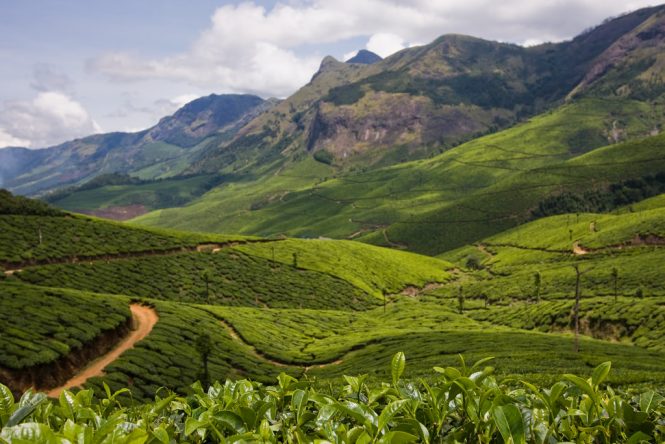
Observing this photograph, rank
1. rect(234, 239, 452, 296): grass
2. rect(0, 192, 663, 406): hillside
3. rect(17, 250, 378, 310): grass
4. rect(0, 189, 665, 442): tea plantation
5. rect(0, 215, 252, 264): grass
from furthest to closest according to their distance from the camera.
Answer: rect(234, 239, 452, 296): grass < rect(0, 215, 252, 264): grass < rect(17, 250, 378, 310): grass < rect(0, 192, 663, 406): hillside < rect(0, 189, 665, 442): tea plantation

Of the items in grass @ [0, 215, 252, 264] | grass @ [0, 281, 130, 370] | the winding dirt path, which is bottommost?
the winding dirt path

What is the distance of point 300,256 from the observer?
143500 millimetres

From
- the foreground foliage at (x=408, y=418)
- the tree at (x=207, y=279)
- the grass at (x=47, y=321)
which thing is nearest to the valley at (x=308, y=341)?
the foreground foliage at (x=408, y=418)

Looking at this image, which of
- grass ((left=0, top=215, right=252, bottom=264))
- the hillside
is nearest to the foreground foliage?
the hillside

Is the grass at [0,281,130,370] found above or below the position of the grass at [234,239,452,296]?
above

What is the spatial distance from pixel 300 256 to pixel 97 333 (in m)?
95.6

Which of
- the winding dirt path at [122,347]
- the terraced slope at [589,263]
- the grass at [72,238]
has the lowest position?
the terraced slope at [589,263]

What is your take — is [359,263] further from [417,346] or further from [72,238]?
[417,346]

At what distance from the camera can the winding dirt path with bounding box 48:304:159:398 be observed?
41.8m

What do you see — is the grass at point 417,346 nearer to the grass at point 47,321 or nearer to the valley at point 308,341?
the valley at point 308,341

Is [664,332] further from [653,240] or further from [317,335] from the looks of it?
[653,240]

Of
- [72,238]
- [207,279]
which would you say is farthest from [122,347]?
[72,238]

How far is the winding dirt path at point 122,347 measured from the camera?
137 ft

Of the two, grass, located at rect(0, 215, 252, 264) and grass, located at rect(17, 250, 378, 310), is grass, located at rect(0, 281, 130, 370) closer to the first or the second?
grass, located at rect(17, 250, 378, 310)
